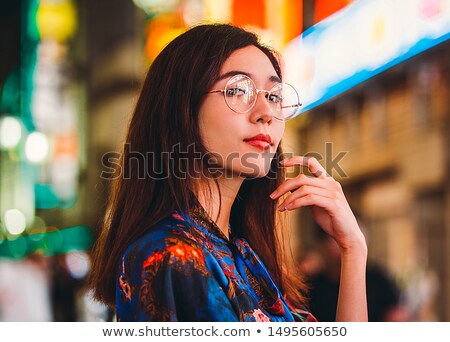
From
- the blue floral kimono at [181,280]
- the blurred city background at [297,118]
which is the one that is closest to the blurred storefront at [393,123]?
the blurred city background at [297,118]

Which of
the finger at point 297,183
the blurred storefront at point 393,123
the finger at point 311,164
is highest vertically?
the blurred storefront at point 393,123

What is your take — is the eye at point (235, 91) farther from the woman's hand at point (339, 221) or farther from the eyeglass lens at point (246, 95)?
the woman's hand at point (339, 221)

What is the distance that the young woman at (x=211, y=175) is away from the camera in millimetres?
1733

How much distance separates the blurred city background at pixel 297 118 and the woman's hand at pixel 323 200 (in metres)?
0.32

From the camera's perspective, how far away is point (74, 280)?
1073cm

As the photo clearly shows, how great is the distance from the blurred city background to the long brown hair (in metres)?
0.31

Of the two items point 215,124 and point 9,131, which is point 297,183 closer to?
point 215,124

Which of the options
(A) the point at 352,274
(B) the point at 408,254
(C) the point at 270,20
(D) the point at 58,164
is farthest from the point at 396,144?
(D) the point at 58,164

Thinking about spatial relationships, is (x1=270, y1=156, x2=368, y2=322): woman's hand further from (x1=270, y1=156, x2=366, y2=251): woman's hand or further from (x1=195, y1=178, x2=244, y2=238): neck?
(x1=195, y1=178, x2=244, y2=238): neck

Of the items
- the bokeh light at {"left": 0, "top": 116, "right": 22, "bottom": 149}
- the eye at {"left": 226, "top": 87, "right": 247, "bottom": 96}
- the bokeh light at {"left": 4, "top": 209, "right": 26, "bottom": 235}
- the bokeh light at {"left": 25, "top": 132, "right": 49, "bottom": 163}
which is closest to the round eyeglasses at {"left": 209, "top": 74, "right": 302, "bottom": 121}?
the eye at {"left": 226, "top": 87, "right": 247, "bottom": 96}

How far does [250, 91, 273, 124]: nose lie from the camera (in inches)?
74.4

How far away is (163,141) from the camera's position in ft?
6.24
